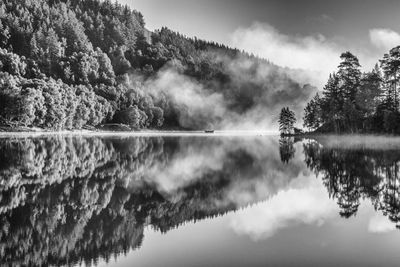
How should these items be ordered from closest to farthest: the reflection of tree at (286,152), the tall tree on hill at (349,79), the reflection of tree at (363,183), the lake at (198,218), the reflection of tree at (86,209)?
the lake at (198,218), the reflection of tree at (86,209), the reflection of tree at (363,183), the reflection of tree at (286,152), the tall tree on hill at (349,79)

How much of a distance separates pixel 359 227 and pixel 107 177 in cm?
1855

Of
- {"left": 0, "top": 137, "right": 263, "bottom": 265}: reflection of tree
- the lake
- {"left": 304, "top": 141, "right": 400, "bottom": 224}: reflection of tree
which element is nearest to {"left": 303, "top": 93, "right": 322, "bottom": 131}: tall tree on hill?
{"left": 304, "top": 141, "right": 400, "bottom": 224}: reflection of tree

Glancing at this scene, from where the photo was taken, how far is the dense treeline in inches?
3711

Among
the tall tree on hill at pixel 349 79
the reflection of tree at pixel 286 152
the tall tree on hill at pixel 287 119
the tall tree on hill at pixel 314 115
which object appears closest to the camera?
the reflection of tree at pixel 286 152

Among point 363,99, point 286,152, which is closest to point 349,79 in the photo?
point 363,99

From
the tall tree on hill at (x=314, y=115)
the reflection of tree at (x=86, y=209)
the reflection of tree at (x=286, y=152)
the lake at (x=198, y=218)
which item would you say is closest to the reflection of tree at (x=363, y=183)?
the lake at (x=198, y=218)

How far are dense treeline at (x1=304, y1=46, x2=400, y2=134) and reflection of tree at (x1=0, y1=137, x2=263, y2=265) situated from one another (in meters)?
69.7

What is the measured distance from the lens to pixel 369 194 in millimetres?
24016

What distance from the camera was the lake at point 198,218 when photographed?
13562 mm

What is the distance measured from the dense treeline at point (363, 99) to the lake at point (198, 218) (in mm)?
66199

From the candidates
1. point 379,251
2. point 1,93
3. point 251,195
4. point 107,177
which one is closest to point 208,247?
point 379,251

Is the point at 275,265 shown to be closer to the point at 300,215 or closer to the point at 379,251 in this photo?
the point at 379,251

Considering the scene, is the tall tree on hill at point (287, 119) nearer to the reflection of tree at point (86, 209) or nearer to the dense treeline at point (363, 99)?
the dense treeline at point (363, 99)

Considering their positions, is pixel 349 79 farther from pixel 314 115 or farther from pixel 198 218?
pixel 198 218
